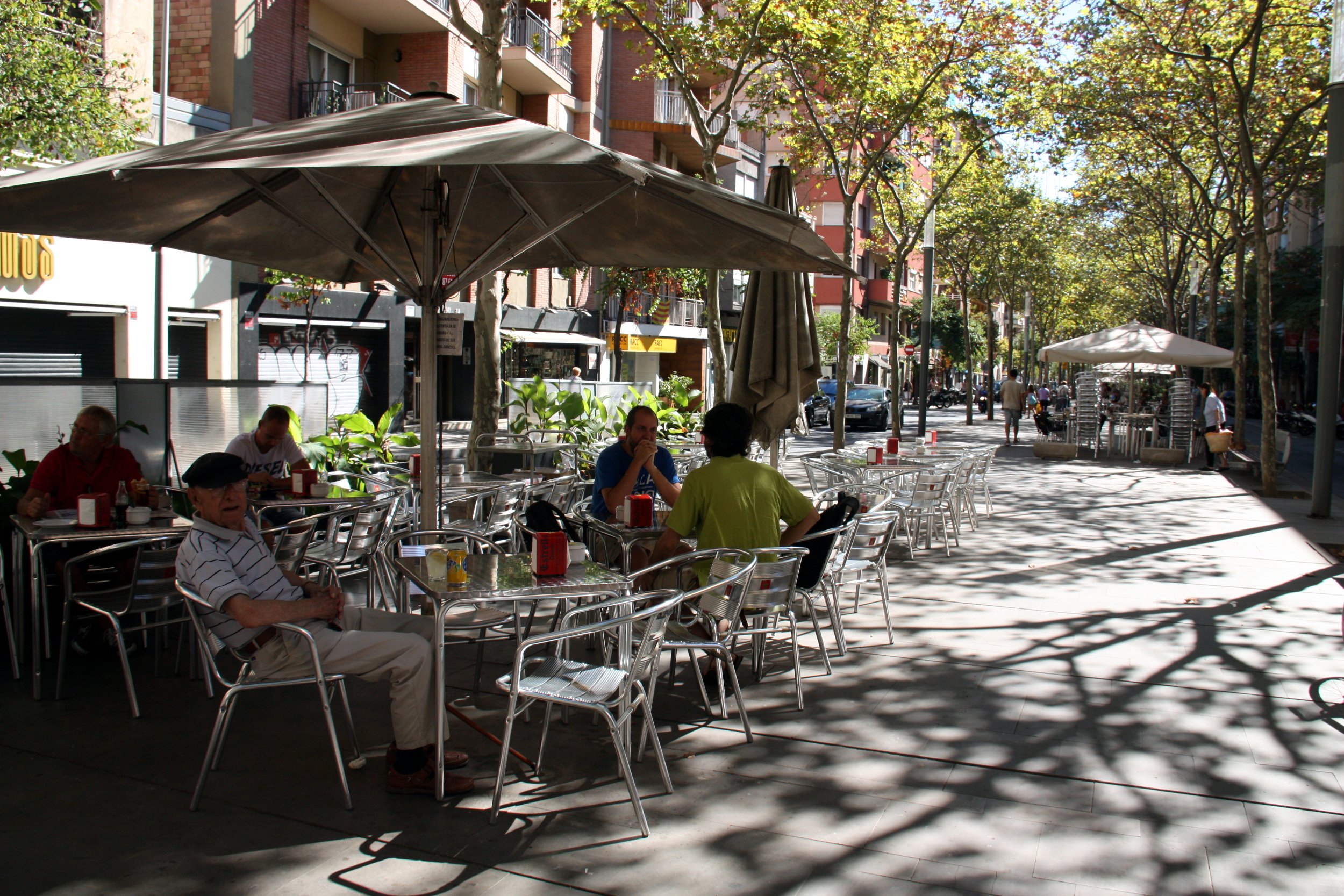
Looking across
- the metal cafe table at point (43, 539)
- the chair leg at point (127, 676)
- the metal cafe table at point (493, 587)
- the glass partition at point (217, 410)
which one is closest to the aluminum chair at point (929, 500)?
the metal cafe table at point (493, 587)

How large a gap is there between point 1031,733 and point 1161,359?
17387 mm

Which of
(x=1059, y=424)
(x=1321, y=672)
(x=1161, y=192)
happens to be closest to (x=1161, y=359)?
(x=1059, y=424)

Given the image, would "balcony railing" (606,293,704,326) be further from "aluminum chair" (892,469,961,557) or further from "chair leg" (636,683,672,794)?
"chair leg" (636,683,672,794)

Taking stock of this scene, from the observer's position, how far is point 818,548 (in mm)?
5719

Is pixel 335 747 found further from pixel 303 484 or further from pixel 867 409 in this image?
pixel 867 409

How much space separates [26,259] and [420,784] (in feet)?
46.3

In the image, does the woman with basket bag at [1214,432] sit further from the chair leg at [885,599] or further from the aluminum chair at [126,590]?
the aluminum chair at [126,590]

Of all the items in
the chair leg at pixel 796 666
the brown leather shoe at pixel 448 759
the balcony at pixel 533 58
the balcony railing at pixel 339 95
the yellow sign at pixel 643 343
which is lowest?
the brown leather shoe at pixel 448 759

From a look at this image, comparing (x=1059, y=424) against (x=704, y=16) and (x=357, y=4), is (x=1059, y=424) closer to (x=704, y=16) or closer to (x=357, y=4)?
(x=704, y=16)

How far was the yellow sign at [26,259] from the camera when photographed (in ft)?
48.0

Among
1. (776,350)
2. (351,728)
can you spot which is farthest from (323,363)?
(351,728)

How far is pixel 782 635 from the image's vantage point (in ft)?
22.6

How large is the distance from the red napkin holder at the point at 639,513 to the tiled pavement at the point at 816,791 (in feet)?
3.07

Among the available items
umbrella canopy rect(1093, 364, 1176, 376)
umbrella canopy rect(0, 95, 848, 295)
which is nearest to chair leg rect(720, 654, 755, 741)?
umbrella canopy rect(0, 95, 848, 295)
